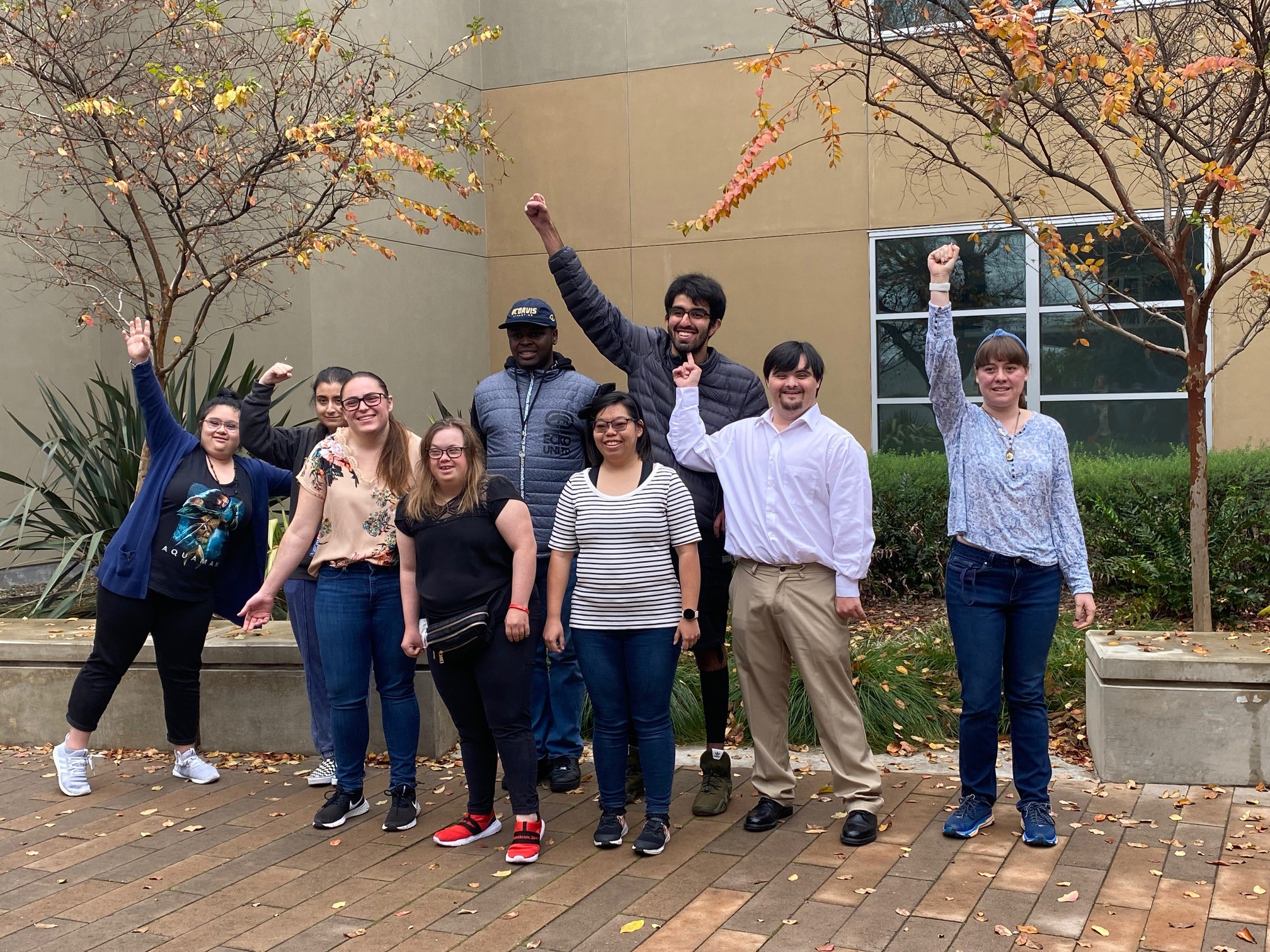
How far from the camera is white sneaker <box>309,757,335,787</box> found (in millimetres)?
5609

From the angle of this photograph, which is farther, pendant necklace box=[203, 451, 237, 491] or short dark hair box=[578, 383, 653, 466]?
pendant necklace box=[203, 451, 237, 491]

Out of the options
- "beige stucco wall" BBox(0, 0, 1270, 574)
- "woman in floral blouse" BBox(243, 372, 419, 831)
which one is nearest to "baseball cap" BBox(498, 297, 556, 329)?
"woman in floral blouse" BBox(243, 372, 419, 831)

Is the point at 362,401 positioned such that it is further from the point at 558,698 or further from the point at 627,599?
the point at 558,698

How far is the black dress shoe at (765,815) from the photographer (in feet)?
15.6

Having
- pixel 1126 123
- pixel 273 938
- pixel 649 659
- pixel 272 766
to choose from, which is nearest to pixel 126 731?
pixel 272 766

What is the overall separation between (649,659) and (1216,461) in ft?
16.3

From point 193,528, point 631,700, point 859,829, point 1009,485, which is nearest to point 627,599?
point 631,700

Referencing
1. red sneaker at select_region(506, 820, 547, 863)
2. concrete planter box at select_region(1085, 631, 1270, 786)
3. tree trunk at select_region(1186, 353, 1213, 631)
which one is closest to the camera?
red sneaker at select_region(506, 820, 547, 863)

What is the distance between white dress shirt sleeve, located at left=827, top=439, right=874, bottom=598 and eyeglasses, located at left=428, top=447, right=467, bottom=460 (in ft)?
4.61

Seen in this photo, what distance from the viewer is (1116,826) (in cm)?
467

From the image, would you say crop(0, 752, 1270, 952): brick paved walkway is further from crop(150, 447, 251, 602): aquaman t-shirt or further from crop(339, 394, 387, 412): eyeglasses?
crop(339, 394, 387, 412): eyeglasses

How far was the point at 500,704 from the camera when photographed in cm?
458

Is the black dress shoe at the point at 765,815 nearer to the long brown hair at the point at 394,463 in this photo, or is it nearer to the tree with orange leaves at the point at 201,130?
the long brown hair at the point at 394,463

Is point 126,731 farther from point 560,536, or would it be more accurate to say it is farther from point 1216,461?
point 1216,461
